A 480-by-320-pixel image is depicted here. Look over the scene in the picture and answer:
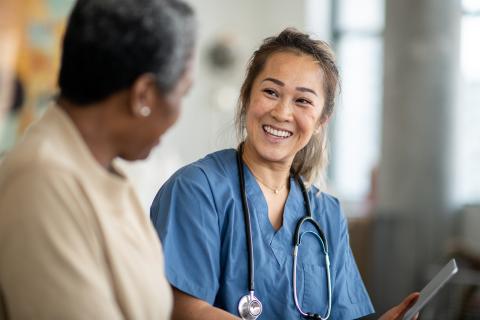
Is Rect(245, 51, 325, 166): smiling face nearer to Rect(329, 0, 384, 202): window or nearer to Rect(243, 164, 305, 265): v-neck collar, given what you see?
Rect(243, 164, 305, 265): v-neck collar

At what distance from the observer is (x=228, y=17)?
21.8ft

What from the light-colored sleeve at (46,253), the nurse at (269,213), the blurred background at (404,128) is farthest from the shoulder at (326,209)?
the blurred background at (404,128)

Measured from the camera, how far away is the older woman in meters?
1.12

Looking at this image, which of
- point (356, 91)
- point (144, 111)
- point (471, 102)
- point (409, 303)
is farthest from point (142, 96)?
point (356, 91)

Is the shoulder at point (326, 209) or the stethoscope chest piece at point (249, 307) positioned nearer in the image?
the stethoscope chest piece at point (249, 307)

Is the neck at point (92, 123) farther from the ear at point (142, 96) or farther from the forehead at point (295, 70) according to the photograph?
the forehead at point (295, 70)

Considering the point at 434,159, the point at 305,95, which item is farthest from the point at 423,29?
the point at 305,95

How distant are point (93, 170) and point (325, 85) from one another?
2.84ft

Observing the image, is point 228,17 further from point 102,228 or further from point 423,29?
point 102,228

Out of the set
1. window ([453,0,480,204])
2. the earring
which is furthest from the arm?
window ([453,0,480,204])

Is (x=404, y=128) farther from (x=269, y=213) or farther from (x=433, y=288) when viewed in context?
(x=433, y=288)

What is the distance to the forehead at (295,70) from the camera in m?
1.90

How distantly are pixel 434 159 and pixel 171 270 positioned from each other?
3.47m

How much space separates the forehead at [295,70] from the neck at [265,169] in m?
0.17
